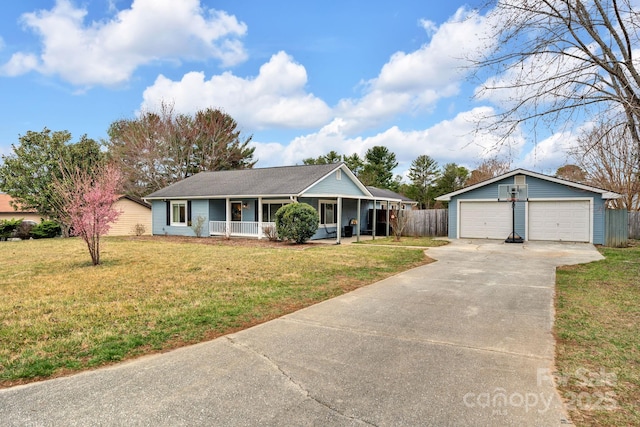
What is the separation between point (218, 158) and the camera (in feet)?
119

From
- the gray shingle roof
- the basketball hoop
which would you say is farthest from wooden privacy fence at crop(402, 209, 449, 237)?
the gray shingle roof

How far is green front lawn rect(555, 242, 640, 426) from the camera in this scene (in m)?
2.86

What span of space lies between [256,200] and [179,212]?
5.78 meters

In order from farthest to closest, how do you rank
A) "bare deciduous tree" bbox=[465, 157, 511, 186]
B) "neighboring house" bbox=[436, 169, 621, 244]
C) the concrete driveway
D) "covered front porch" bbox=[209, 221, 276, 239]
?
1. "bare deciduous tree" bbox=[465, 157, 511, 186]
2. "covered front porch" bbox=[209, 221, 276, 239]
3. "neighboring house" bbox=[436, 169, 621, 244]
4. the concrete driveway

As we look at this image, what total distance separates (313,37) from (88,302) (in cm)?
1097

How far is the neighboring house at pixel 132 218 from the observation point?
24625mm

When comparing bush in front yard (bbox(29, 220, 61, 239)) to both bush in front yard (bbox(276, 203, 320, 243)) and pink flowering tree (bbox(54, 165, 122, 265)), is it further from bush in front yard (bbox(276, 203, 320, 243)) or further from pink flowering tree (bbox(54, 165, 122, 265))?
bush in front yard (bbox(276, 203, 320, 243))

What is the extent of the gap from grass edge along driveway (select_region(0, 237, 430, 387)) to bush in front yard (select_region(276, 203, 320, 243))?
3.69 metres

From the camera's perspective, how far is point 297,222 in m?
16.1

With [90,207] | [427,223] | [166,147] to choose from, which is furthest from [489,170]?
[90,207]

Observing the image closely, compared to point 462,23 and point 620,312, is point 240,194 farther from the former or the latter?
point 620,312

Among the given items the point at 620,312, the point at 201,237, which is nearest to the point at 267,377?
the point at 620,312

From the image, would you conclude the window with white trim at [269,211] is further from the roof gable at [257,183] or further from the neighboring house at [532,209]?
the neighboring house at [532,209]

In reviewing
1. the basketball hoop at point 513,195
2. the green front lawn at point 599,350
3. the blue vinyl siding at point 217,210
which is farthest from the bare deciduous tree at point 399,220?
the green front lawn at point 599,350
